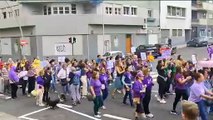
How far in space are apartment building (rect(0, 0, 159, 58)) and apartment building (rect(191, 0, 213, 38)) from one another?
2250 cm

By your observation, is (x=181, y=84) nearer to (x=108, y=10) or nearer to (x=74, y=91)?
(x=74, y=91)

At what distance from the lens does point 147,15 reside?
158 feet

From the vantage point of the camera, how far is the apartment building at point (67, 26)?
3619 centimetres

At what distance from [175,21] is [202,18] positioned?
40.4ft

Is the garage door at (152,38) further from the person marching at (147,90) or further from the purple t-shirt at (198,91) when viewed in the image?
the purple t-shirt at (198,91)

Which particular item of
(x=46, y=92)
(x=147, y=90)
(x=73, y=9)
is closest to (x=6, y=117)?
(x=46, y=92)

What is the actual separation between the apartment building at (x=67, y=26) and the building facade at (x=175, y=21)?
9.24 m

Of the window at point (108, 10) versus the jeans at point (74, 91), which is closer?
the jeans at point (74, 91)

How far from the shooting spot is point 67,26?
3625 centimetres

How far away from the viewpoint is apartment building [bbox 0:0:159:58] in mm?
36188

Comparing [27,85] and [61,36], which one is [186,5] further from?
[27,85]

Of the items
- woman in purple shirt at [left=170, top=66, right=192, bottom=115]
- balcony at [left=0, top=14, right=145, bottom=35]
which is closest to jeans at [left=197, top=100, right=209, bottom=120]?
woman in purple shirt at [left=170, top=66, right=192, bottom=115]

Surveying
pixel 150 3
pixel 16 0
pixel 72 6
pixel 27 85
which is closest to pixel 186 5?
pixel 150 3

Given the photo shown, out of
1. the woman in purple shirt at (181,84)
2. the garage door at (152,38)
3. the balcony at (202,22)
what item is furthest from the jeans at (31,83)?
the balcony at (202,22)
